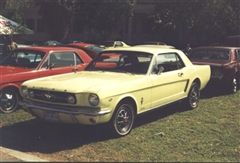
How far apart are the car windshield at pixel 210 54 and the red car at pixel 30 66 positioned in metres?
3.63

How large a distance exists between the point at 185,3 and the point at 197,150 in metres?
24.2

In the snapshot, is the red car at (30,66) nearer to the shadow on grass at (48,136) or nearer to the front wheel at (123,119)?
the shadow on grass at (48,136)

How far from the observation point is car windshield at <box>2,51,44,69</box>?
9.89m

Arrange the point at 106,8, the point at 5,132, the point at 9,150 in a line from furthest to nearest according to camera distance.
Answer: the point at 106,8
the point at 5,132
the point at 9,150

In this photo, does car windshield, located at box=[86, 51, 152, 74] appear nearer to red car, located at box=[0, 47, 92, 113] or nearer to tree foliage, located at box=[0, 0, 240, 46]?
red car, located at box=[0, 47, 92, 113]

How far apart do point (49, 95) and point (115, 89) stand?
3.62ft

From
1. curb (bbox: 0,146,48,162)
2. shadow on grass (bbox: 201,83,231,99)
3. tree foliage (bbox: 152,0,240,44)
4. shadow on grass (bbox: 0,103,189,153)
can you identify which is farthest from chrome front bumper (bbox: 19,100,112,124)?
tree foliage (bbox: 152,0,240,44)

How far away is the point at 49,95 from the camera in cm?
737

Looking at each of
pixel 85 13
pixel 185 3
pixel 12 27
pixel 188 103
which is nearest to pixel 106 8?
pixel 85 13

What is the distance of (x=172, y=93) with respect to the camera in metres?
8.97

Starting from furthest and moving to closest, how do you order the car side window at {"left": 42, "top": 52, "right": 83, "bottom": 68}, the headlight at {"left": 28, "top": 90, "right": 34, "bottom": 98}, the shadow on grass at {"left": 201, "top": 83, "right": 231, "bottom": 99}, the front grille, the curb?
the shadow on grass at {"left": 201, "top": 83, "right": 231, "bottom": 99} → the car side window at {"left": 42, "top": 52, "right": 83, "bottom": 68} → the headlight at {"left": 28, "top": 90, "right": 34, "bottom": 98} → the front grille → the curb

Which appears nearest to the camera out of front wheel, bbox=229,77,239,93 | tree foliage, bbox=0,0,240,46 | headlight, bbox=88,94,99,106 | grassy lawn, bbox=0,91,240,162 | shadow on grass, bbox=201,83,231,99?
grassy lawn, bbox=0,91,240,162

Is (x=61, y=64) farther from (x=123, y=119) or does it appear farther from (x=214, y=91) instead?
(x=214, y=91)

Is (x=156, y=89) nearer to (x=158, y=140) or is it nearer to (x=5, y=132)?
(x=158, y=140)
